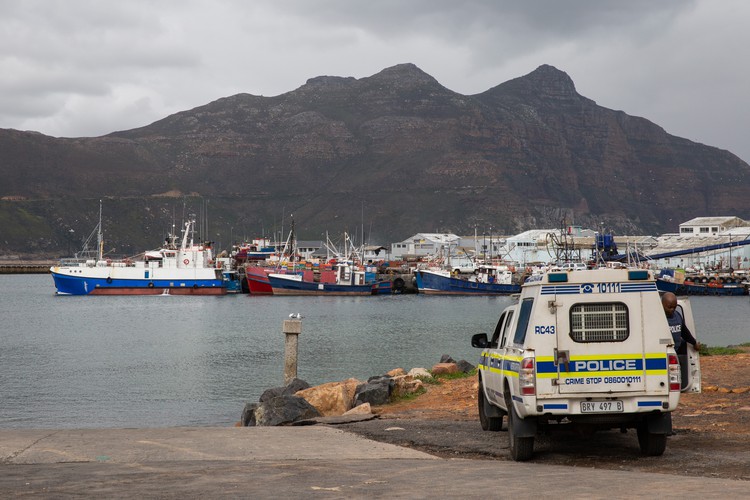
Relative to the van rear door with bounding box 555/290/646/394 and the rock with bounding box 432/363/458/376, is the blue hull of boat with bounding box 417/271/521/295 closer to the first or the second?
the rock with bounding box 432/363/458/376

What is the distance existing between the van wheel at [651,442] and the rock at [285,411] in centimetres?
708

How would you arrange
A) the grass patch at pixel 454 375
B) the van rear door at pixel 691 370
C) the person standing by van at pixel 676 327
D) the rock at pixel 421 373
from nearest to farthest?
the person standing by van at pixel 676 327 → the van rear door at pixel 691 370 → the rock at pixel 421 373 → the grass patch at pixel 454 375

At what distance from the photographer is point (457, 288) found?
119m

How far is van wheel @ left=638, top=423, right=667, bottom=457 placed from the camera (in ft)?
36.0

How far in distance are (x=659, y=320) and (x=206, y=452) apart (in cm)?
592

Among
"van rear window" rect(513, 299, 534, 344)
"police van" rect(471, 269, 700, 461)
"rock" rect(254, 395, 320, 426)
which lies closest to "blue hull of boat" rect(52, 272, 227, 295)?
"rock" rect(254, 395, 320, 426)

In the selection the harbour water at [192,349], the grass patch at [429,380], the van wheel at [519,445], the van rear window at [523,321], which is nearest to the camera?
the van wheel at [519,445]

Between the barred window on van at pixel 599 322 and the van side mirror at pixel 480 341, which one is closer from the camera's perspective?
the barred window on van at pixel 599 322

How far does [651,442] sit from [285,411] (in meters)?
7.48

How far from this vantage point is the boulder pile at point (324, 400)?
54.5ft

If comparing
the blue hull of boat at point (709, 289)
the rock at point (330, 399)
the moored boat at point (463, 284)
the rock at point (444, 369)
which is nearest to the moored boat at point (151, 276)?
the moored boat at point (463, 284)

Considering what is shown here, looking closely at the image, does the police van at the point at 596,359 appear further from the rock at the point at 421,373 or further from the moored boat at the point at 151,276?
the moored boat at the point at 151,276

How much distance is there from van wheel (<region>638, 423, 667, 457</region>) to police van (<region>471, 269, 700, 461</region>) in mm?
13

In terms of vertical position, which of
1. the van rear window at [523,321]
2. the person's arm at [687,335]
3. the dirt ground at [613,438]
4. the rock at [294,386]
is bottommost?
the rock at [294,386]
